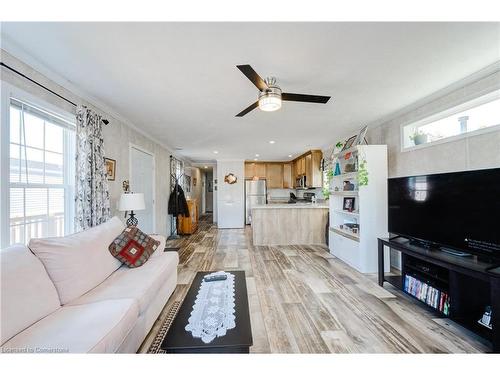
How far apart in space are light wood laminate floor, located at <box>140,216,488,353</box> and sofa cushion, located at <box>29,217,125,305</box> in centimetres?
70

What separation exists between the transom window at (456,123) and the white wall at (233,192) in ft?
16.9

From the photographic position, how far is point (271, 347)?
170 cm

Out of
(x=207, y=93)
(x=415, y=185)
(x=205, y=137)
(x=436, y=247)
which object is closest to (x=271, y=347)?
(x=436, y=247)

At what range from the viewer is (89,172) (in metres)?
2.44

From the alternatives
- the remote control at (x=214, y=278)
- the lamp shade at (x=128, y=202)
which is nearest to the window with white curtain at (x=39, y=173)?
the lamp shade at (x=128, y=202)

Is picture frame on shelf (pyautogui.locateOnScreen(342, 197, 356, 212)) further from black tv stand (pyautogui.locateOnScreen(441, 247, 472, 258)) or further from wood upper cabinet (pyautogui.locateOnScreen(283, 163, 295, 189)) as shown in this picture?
wood upper cabinet (pyautogui.locateOnScreen(283, 163, 295, 189))

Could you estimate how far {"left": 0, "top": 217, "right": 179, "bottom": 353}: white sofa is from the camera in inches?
44.8

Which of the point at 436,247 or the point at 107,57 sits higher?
the point at 107,57

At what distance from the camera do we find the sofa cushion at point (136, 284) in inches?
63.0

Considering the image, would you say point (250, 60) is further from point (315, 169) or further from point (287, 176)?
point (287, 176)

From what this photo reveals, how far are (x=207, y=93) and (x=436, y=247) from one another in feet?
9.96

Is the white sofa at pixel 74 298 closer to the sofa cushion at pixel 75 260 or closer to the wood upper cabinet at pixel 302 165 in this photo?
the sofa cushion at pixel 75 260

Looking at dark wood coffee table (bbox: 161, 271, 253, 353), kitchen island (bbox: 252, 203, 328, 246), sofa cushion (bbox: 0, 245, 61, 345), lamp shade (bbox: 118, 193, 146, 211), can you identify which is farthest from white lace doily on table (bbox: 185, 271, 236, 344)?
kitchen island (bbox: 252, 203, 328, 246)
